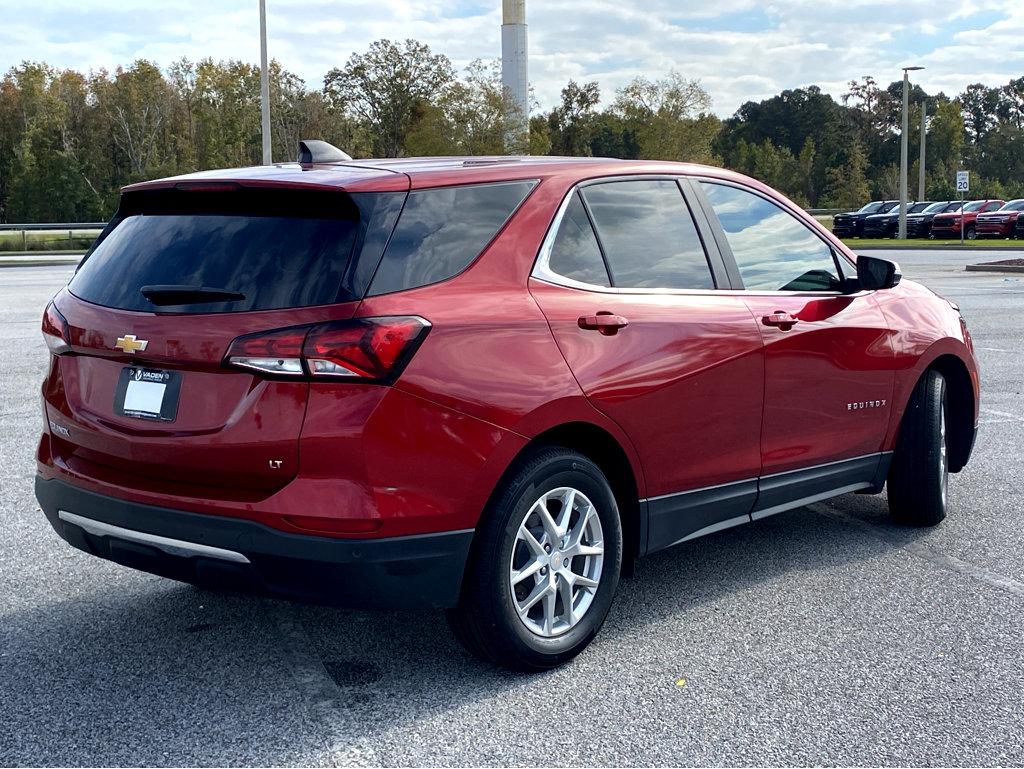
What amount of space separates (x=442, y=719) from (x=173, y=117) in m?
83.1

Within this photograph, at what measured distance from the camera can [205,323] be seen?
3652mm

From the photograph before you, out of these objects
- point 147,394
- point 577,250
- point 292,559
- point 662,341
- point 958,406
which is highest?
point 577,250

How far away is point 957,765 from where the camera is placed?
3348 millimetres

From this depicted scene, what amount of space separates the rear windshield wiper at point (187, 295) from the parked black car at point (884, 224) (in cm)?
5128

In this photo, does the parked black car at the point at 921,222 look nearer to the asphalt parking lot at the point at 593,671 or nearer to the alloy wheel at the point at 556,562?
the asphalt parking lot at the point at 593,671

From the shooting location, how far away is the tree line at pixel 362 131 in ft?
206

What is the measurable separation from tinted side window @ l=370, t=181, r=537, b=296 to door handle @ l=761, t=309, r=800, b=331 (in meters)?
1.27

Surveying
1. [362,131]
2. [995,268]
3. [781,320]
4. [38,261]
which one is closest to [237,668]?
[781,320]

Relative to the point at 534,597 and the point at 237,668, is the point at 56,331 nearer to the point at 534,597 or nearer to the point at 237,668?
the point at 237,668

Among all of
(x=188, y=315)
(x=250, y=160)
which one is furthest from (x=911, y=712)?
(x=250, y=160)

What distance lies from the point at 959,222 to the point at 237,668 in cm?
4938

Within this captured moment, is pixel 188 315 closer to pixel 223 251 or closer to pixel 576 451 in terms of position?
pixel 223 251

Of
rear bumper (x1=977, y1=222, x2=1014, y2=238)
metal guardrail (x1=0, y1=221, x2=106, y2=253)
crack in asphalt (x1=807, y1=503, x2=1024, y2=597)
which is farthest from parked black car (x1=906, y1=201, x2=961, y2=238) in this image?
crack in asphalt (x1=807, y1=503, x2=1024, y2=597)

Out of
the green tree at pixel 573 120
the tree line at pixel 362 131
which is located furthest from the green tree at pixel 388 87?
the green tree at pixel 573 120
